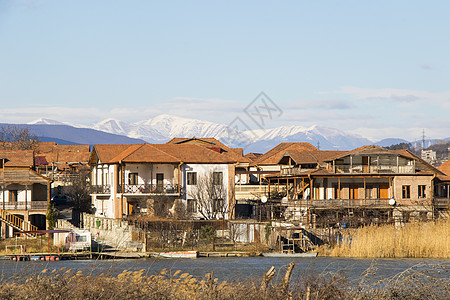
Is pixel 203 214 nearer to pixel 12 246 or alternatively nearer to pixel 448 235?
pixel 12 246

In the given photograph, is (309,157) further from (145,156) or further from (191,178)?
(145,156)

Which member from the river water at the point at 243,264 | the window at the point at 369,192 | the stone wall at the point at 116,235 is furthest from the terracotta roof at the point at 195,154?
the river water at the point at 243,264

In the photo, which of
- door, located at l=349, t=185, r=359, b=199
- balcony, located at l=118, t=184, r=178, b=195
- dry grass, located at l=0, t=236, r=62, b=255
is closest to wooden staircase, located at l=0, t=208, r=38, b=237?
dry grass, located at l=0, t=236, r=62, b=255

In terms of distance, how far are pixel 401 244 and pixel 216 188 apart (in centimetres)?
1977

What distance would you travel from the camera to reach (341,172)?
206 feet

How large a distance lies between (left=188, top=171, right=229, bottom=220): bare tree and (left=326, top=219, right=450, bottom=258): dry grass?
15529 millimetres

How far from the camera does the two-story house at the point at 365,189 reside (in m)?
59.8

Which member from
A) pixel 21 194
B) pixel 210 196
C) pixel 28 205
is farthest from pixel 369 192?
pixel 21 194

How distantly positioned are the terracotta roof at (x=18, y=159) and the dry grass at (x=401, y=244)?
29.2 meters

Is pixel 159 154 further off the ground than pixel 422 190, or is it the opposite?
pixel 159 154

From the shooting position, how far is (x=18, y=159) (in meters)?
64.2

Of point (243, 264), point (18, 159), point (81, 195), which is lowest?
point (243, 264)

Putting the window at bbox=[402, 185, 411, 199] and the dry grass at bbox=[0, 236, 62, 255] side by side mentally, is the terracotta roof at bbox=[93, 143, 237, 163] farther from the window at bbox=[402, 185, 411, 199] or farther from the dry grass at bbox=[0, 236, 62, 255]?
the window at bbox=[402, 185, 411, 199]

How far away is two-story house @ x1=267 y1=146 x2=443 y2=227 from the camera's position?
59.8 meters
